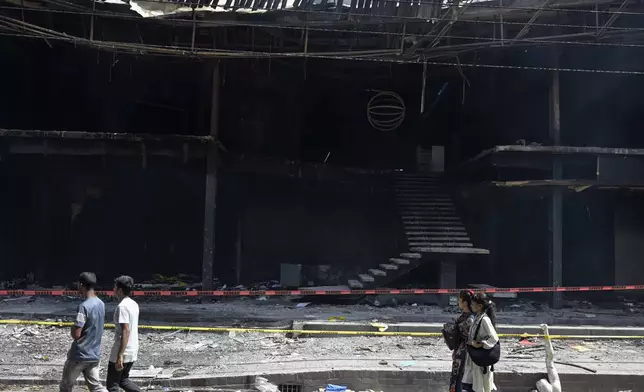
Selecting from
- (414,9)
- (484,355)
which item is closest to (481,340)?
(484,355)

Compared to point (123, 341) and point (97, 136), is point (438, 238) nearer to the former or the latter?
point (97, 136)

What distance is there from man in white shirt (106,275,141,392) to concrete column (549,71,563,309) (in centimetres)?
1019

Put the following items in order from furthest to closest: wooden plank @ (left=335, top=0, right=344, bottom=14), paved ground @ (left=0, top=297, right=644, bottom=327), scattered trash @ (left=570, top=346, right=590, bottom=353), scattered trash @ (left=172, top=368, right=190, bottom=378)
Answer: wooden plank @ (left=335, top=0, right=344, bottom=14), paved ground @ (left=0, top=297, right=644, bottom=327), scattered trash @ (left=570, top=346, right=590, bottom=353), scattered trash @ (left=172, top=368, right=190, bottom=378)

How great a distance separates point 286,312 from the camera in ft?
35.4

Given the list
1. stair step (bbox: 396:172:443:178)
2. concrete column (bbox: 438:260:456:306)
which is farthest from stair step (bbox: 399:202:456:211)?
concrete column (bbox: 438:260:456:306)

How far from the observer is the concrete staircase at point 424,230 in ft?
38.2

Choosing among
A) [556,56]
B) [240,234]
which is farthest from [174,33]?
[556,56]

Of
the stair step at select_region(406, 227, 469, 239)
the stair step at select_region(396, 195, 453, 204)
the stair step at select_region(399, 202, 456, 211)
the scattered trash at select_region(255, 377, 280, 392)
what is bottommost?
the scattered trash at select_region(255, 377, 280, 392)

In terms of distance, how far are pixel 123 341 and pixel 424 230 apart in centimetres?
936

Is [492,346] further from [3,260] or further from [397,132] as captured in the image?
[3,260]

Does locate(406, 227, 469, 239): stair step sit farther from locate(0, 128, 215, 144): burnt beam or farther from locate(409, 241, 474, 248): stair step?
locate(0, 128, 215, 144): burnt beam

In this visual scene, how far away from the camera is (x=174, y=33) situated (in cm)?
1150

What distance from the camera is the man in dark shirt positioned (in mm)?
4516

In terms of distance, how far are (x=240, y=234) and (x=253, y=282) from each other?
62.1 inches
